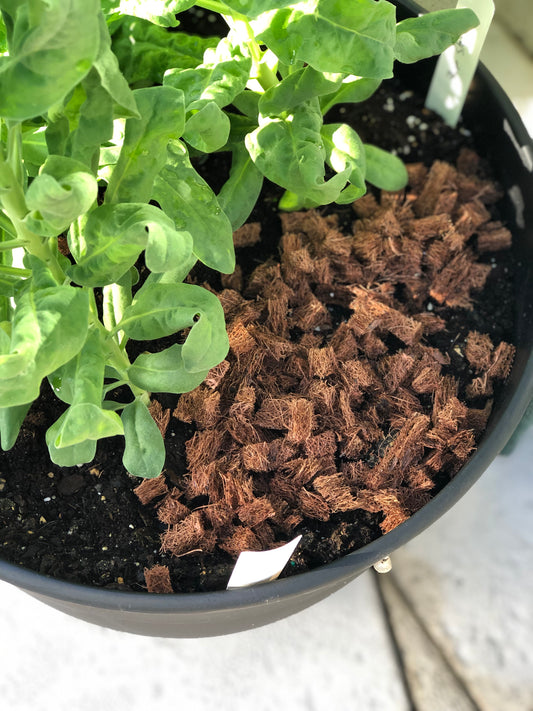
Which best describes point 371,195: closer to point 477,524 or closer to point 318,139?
point 318,139

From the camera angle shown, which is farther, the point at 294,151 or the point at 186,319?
the point at 294,151

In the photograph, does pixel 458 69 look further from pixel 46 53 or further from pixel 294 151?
pixel 46 53

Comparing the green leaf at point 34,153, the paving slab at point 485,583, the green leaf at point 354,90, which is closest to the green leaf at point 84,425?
the green leaf at point 34,153

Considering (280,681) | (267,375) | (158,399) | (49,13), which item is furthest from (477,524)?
(49,13)

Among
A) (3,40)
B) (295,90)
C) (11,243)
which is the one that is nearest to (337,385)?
(295,90)

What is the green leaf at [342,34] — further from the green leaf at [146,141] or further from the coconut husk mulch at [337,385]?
the coconut husk mulch at [337,385]

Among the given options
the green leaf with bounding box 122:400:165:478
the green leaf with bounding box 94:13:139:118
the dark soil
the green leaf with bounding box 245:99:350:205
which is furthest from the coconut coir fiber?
the green leaf with bounding box 94:13:139:118

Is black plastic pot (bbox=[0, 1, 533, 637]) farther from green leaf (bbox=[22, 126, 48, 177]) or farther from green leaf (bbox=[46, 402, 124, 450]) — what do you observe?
green leaf (bbox=[22, 126, 48, 177])
